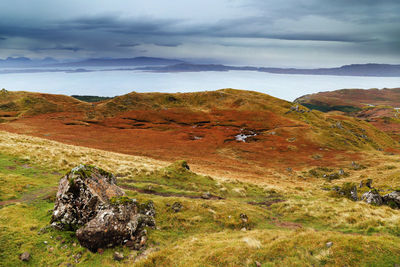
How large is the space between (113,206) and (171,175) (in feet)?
55.5

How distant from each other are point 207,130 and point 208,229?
3065 inches

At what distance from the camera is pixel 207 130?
3679 inches

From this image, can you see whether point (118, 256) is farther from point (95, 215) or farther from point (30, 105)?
point (30, 105)

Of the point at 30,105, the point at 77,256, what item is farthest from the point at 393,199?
the point at 30,105

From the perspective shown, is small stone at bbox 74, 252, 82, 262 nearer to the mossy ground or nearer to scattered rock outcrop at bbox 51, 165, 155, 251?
the mossy ground

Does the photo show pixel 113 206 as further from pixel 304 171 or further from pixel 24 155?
pixel 304 171

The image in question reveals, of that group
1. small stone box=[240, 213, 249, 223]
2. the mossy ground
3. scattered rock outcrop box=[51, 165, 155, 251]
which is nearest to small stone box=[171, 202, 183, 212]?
the mossy ground

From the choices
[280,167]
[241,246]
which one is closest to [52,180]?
[241,246]

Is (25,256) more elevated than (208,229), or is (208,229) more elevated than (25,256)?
(25,256)

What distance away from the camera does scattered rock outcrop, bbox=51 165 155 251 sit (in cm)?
1247

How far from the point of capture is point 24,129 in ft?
251

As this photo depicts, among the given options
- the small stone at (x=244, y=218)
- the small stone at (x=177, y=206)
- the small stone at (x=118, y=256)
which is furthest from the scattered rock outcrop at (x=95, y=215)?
the small stone at (x=244, y=218)

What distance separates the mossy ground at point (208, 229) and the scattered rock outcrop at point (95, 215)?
591mm

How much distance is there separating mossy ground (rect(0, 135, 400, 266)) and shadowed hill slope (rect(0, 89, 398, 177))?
25.5m
